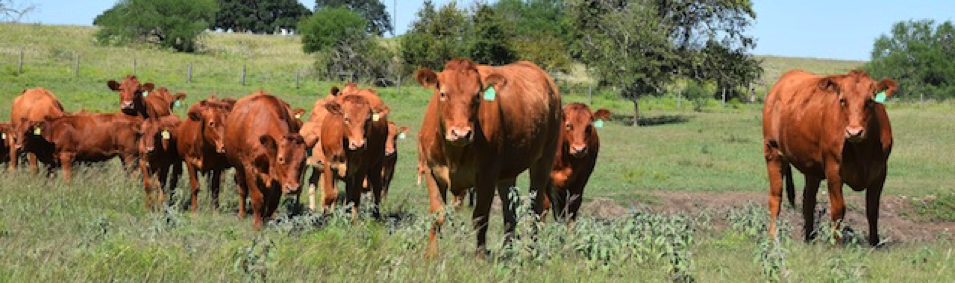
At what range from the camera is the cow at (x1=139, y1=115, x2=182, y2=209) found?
14.9m

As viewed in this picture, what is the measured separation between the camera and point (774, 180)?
1309 centimetres

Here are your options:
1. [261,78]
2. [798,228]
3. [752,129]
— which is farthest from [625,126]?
[798,228]

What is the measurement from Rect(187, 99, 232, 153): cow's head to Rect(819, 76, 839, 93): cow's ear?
23.4ft

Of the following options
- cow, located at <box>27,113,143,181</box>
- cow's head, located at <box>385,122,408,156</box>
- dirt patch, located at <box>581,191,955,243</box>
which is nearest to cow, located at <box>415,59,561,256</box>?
dirt patch, located at <box>581,191,955,243</box>

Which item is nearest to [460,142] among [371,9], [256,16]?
[256,16]

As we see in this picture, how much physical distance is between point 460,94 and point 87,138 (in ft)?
32.2

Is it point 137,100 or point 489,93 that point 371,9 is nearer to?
point 137,100

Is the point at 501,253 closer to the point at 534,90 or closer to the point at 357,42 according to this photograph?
the point at 534,90

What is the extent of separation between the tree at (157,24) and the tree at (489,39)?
2336 centimetres

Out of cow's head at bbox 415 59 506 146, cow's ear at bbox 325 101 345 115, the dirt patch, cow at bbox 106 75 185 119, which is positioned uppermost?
cow's head at bbox 415 59 506 146

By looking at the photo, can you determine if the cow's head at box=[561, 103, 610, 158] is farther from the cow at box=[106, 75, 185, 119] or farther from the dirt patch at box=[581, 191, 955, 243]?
the cow at box=[106, 75, 185, 119]

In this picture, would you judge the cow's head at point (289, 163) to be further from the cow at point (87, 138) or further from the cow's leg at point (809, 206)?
the cow's leg at point (809, 206)

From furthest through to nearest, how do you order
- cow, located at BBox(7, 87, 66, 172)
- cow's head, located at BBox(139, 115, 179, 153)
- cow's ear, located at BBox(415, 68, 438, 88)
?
1. cow, located at BBox(7, 87, 66, 172)
2. cow's head, located at BBox(139, 115, 179, 153)
3. cow's ear, located at BBox(415, 68, 438, 88)

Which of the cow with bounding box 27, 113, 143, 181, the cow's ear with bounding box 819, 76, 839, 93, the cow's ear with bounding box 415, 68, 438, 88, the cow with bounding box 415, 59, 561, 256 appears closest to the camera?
the cow with bounding box 415, 59, 561, 256
